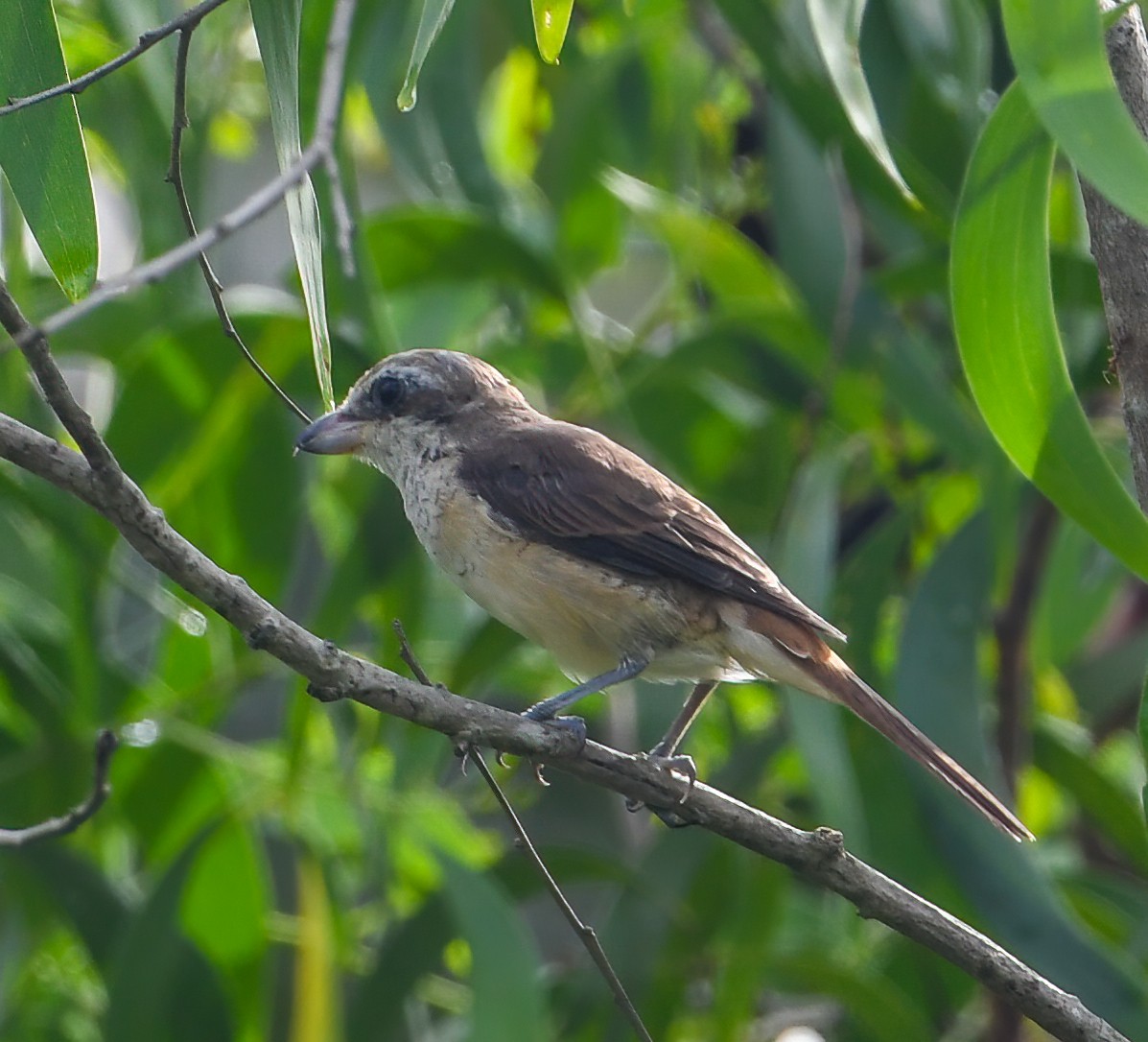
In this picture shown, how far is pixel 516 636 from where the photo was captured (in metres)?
3.99

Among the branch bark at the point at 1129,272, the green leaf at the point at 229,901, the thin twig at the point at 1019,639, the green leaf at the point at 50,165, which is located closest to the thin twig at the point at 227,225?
the green leaf at the point at 50,165

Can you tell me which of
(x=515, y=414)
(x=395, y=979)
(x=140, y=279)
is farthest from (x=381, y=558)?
(x=140, y=279)

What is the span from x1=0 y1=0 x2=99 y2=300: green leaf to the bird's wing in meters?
1.14

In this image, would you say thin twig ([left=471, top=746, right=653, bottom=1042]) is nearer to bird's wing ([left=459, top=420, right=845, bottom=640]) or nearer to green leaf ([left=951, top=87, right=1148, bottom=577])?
bird's wing ([left=459, top=420, right=845, bottom=640])

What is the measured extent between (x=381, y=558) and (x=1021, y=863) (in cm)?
180

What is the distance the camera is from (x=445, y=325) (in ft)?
17.0

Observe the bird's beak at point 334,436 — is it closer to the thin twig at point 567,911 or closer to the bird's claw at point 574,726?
the bird's claw at point 574,726

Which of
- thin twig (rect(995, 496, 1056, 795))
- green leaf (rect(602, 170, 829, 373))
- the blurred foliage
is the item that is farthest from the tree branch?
green leaf (rect(602, 170, 829, 373))

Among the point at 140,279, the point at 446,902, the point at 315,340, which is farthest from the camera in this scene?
the point at 446,902

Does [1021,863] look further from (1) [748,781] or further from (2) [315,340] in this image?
(2) [315,340]

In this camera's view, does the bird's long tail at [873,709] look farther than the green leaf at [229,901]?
No

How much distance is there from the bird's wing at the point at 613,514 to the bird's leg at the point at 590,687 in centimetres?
19

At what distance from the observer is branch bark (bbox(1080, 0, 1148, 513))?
225cm

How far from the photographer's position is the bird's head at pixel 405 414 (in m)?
3.39
